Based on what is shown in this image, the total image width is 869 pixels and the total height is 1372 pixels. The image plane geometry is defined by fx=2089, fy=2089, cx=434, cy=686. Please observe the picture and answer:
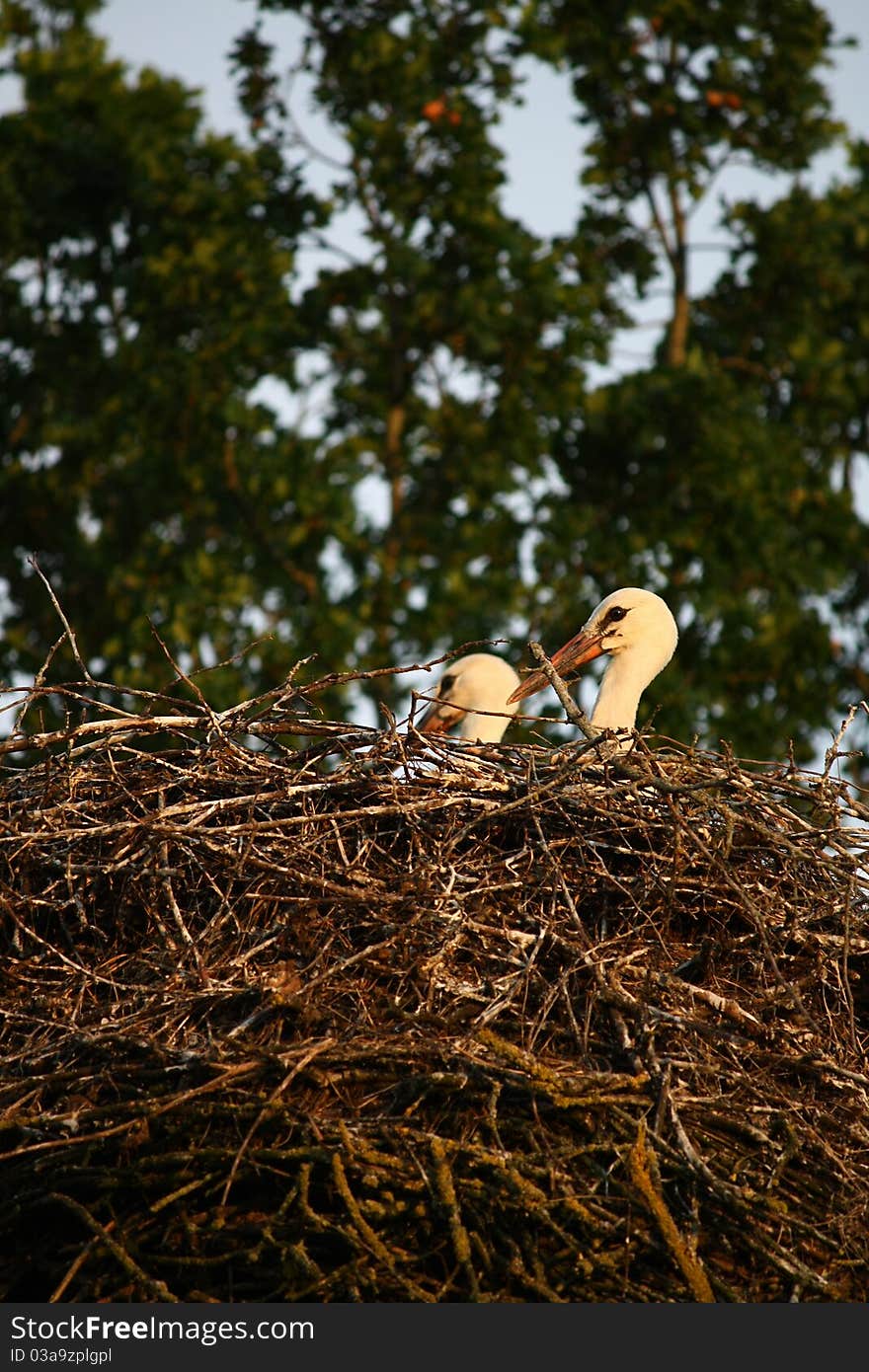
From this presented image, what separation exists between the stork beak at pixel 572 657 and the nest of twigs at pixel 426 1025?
1391mm

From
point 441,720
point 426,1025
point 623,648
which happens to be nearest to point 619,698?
point 623,648

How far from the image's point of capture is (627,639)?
6.93m

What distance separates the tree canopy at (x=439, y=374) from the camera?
1302 centimetres

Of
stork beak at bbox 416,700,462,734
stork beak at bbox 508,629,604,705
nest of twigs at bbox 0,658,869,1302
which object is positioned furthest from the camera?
stork beak at bbox 416,700,462,734

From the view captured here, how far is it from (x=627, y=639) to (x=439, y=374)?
25.1ft

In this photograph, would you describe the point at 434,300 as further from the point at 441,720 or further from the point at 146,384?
the point at 441,720

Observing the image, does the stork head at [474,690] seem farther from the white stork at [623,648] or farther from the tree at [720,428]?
the tree at [720,428]

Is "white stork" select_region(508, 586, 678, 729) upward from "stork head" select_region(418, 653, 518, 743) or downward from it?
downward

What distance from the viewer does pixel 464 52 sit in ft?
45.6

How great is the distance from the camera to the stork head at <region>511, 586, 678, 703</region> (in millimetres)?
6910

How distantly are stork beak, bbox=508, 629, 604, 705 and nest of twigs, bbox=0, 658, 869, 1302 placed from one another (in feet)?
4.56

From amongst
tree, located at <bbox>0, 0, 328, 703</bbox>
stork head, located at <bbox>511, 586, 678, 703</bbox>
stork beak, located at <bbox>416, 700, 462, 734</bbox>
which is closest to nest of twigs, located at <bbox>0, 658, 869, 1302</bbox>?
stork head, located at <bbox>511, 586, 678, 703</bbox>

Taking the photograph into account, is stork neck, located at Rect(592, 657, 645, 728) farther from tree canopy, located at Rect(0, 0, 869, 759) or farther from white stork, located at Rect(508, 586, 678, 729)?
tree canopy, located at Rect(0, 0, 869, 759)

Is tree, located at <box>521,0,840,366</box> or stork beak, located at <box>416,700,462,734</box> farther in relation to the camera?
tree, located at <box>521,0,840,366</box>
